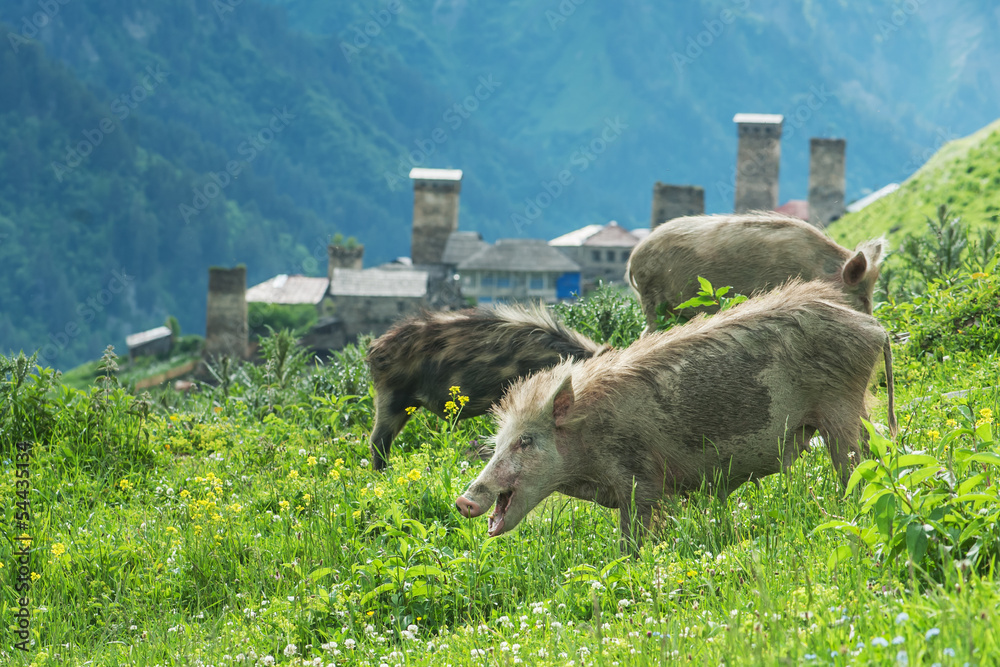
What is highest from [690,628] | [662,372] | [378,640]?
[662,372]

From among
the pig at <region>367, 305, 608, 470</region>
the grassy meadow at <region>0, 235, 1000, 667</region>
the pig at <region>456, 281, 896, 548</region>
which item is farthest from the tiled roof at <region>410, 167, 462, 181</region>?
the pig at <region>456, 281, 896, 548</region>

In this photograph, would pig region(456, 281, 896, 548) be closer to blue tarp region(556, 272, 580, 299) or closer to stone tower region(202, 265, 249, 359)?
stone tower region(202, 265, 249, 359)

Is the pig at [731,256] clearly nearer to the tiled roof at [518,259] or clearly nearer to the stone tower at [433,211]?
the tiled roof at [518,259]

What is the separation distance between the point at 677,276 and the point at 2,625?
417 centimetres

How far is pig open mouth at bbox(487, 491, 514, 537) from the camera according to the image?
3627mm

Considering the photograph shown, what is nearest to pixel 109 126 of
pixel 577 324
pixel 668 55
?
pixel 668 55

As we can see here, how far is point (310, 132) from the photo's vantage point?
11331 centimetres

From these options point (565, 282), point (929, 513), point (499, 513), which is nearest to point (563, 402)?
point (499, 513)

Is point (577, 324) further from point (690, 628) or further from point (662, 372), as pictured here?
point (690, 628)

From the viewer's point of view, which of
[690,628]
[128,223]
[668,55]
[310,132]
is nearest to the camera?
[690,628]

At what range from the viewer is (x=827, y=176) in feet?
154

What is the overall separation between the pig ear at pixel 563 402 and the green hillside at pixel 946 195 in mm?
18952

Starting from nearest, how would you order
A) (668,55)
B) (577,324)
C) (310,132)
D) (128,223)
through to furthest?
(577,324) < (128,223) < (310,132) < (668,55)

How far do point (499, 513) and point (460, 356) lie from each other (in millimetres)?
2204
